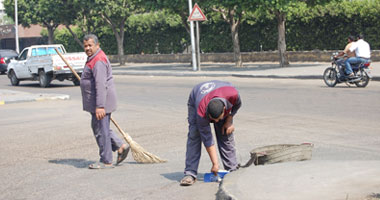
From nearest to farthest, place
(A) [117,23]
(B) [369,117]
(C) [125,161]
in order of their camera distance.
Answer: (C) [125,161]
(B) [369,117]
(A) [117,23]

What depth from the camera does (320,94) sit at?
17.0 meters

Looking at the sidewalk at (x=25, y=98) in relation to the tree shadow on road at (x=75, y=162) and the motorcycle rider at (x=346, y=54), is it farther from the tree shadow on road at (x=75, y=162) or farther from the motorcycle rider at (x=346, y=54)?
the tree shadow on road at (x=75, y=162)

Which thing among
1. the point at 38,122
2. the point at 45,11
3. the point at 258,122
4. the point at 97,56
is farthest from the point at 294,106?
the point at 45,11

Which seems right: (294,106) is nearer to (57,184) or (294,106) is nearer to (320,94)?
(320,94)

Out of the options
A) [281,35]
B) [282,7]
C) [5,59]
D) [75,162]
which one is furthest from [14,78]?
[75,162]

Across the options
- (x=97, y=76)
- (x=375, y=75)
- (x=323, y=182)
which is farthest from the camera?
(x=375, y=75)

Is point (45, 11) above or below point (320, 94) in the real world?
above

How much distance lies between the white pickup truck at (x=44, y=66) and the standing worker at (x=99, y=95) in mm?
15555

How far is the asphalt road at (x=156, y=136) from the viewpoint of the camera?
7.37 m

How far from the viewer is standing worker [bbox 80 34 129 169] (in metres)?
8.23

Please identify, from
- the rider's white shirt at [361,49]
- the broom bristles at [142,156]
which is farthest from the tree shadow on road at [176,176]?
the rider's white shirt at [361,49]

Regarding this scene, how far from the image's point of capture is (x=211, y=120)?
6.55 metres

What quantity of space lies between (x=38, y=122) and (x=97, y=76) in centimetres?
608

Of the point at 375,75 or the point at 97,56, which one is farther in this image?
the point at 375,75
